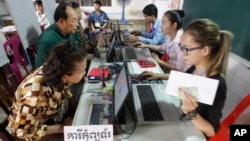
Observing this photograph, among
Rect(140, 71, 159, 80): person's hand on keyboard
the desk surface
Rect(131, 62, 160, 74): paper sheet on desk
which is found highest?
Rect(140, 71, 159, 80): person's hand on keyboard

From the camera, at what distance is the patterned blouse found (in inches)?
31.9

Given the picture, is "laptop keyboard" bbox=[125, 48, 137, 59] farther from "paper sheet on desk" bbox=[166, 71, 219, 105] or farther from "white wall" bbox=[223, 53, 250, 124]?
"paper sheet on desk" bbox=[166, 71, 219, 105]

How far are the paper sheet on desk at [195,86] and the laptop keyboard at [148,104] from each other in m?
0.22

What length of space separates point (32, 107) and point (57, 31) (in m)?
1.00

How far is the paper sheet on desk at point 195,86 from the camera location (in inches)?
27.5

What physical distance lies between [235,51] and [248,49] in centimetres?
17

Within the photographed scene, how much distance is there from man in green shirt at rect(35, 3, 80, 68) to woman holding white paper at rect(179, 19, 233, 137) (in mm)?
1094

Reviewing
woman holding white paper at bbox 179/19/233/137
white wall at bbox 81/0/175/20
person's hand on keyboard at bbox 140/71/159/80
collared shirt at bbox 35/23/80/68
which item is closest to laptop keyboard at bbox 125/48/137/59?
person's hand on keyboard at bbox 140/71/159/80

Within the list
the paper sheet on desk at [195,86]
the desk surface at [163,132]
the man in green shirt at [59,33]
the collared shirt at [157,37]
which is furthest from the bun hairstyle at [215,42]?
the collared shirt at [157,37]

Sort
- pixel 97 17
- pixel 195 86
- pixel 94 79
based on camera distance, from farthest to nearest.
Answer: pixel 97 17
pixel 94 79
pixel 195 86

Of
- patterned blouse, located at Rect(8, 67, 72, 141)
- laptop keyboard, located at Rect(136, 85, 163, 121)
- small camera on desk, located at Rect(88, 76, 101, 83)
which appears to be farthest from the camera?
small camera on desk, located at Rect(88, 76, 101, 83)

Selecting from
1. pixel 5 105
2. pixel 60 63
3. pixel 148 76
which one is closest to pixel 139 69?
pixel 148 76

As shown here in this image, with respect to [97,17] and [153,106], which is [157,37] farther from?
[97,17]

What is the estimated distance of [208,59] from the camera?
902 millimetres
